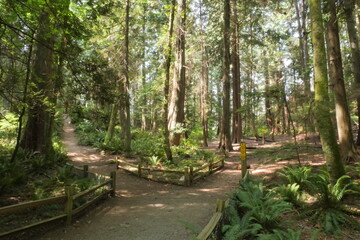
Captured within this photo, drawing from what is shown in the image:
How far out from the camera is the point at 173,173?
33.6ft

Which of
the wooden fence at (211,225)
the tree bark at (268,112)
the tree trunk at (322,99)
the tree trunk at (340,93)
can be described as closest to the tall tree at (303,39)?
the tree bark at (268,112)

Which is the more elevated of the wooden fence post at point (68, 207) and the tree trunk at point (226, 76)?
the tree trunk at point (226, 76)

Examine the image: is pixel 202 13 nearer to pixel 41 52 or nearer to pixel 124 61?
pixel 124 61

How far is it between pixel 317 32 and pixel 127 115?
10774 millimetres

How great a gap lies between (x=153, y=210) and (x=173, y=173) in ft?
13.1

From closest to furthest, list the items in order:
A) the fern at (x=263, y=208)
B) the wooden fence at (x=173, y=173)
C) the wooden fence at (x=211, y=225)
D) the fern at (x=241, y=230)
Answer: the wooden fence at (x=211, y=225)
the fern at (x=241, y=230)
the fern at (x=263, y=208)
the wooden fence at (x=173, y=173)

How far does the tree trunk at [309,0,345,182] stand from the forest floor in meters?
3.18

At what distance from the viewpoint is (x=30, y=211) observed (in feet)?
18.5

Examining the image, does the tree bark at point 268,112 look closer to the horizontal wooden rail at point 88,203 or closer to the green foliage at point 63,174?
the horizontal wooden rail at point 88,203

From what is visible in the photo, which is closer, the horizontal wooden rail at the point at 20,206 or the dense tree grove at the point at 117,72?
the horizontal wooden rail at the point at 20,206

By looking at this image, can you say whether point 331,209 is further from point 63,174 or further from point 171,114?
point 171,114

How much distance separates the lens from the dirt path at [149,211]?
481 centimetres

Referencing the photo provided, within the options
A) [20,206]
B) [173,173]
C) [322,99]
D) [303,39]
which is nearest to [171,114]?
[173,173]

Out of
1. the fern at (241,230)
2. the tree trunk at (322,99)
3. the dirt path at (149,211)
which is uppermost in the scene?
the tree trunk at (322,99)
